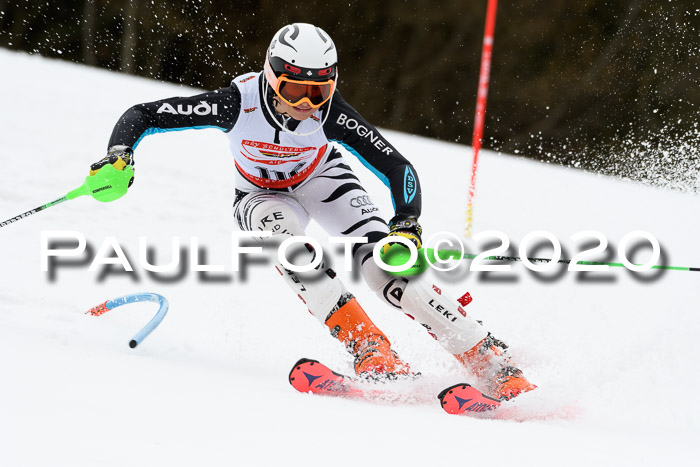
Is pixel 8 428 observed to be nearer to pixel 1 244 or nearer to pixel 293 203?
pixel 293 203

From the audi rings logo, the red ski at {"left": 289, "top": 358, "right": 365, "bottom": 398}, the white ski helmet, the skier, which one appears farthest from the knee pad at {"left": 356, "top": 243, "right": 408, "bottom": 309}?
the white ski helmet

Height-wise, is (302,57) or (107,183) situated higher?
(302,57)

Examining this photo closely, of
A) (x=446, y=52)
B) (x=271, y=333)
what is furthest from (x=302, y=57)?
(x=446, y=52)

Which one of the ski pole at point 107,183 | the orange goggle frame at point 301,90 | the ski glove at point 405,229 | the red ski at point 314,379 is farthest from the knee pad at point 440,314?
the ski pole at point 107,183

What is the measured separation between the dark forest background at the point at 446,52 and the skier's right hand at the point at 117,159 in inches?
525

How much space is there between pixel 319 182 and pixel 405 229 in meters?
0.56

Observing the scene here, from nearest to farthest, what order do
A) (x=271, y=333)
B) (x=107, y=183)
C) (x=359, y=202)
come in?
(x=107, y=183), (x=359, y=202), (x=271, y=333)

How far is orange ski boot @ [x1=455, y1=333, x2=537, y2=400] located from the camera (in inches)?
104

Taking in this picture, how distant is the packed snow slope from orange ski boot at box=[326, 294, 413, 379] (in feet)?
0.45

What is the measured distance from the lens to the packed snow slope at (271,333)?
1.82 m

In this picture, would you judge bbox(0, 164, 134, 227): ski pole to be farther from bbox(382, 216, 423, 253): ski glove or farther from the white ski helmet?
bbox(382, 216, 423, 253): ski glove

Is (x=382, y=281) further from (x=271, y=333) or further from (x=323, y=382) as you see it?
(x=271, y=333)

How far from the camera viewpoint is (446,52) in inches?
679

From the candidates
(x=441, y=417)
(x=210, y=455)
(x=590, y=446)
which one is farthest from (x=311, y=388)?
(x=590, y=446)
